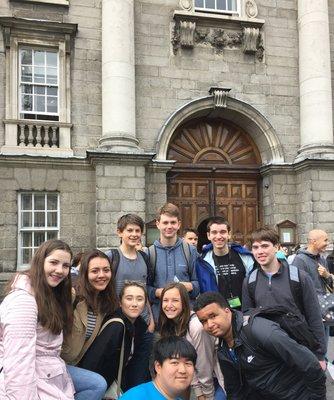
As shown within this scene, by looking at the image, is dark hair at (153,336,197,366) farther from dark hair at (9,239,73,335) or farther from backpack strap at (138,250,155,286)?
backpack strap at (138,250,155,286)

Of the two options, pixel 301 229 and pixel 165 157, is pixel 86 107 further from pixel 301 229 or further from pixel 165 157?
pixel 301 229

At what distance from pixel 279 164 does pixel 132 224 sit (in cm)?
936

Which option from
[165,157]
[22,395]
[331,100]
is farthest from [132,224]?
[331,100]

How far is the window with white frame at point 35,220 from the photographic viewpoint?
12.2 metres

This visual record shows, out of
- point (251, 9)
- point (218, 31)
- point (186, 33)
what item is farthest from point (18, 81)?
point (251, 9)

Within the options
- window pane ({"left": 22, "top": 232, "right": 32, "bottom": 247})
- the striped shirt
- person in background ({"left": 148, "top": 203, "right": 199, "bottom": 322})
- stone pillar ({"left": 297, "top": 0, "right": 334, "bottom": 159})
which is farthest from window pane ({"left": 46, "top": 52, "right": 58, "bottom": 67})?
the striped shirt

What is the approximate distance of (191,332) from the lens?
4.31 m

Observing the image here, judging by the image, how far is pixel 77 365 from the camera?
3.90m

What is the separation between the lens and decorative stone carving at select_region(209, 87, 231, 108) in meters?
13.4

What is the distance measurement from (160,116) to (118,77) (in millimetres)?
1615

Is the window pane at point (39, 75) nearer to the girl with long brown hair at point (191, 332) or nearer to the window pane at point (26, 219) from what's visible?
the window pane at point (26, 219)

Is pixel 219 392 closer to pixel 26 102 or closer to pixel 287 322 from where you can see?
pixel 287 322

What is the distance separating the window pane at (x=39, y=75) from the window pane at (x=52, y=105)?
53cm

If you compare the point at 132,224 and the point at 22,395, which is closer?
the point at 22,395
